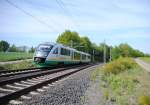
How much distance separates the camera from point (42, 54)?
2712 centimetres

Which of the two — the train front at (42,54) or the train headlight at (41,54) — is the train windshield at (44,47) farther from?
the train headlight at (41,54)

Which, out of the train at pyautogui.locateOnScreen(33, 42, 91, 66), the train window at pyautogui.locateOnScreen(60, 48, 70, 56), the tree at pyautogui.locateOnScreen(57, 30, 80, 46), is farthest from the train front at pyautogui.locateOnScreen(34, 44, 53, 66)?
the tree at pyautogui.locateOnScreen(57, 30, 80, 46)

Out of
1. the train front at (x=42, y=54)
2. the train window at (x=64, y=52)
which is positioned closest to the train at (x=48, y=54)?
the train front at (x=42, y=54)

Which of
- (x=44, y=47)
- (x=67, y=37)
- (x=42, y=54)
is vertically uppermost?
(x=67, y=37)

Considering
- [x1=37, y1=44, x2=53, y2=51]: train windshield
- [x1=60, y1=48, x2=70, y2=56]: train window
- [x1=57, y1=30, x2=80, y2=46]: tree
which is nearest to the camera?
[x1=37, y1=44, x2=53, y2=51]: train windshield

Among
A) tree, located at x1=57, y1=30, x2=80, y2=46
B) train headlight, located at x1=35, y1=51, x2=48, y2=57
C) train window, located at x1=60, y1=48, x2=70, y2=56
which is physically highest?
tree, located at x1=57, y1=30, x2=80, y2=46

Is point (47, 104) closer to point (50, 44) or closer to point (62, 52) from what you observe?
point (50, 44)

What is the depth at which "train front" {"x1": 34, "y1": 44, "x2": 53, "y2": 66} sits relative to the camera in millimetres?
26898

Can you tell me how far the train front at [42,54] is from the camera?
26.9m

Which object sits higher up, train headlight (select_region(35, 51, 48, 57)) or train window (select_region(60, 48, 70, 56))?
train window (select_region(60, 48, 70, 56))

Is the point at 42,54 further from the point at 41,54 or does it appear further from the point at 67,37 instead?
the point at 67,37

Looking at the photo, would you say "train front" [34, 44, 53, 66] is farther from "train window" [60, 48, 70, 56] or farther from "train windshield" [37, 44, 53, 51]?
"train window" [60, 48, 70, 56]

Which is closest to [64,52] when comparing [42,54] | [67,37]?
[42,54]

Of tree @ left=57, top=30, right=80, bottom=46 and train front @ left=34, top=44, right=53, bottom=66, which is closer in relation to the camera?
train front @ left=34, top=44, right=53, bottom=66
